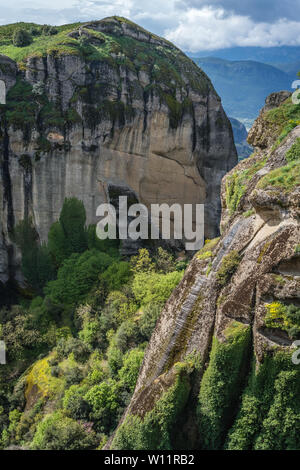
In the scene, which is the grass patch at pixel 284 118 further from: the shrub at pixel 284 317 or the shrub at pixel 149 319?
the shrub at pixel 149 319

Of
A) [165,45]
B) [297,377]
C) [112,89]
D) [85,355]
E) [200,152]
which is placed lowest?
[85,355]

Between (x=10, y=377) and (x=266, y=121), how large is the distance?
63.5 feet

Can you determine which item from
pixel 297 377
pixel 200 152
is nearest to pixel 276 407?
pixel 297 377

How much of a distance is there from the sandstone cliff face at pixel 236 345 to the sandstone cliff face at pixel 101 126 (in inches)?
738

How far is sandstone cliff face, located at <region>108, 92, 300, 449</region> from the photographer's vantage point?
1173 cm

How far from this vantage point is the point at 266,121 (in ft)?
57.1

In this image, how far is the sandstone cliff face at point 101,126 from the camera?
28.7m

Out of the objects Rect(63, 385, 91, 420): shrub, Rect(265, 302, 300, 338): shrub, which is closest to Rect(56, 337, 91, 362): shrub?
Rect(63, 385, 91, 420): shrub

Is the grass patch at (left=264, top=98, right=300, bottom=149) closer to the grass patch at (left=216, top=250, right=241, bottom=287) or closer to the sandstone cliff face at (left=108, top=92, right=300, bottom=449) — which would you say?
the sandstone cliff face at (left=108, top=92, right=300, bottom=449)

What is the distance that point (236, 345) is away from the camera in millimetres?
12172

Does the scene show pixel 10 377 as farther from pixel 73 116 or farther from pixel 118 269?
pixel 73 116

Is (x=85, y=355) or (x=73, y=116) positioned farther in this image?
(x=73, y=116)
